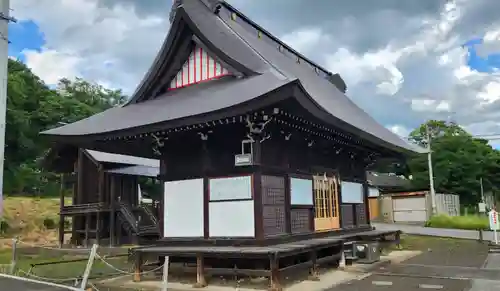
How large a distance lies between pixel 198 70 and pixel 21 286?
6134 millimetres

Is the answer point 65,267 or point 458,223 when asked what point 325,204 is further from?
point 458,223

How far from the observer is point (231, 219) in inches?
363

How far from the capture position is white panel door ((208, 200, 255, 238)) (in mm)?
9000

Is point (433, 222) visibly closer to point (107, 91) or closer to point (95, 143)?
point (95, 143)

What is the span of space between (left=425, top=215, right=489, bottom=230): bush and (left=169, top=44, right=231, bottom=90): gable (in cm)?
1805

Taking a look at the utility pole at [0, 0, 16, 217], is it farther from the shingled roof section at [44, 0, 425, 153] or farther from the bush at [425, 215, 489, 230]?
the bush at [425, 215, 489, 230]

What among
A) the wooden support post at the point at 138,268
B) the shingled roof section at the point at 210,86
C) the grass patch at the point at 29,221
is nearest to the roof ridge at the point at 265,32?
the shingled roof section at the point at 210,86

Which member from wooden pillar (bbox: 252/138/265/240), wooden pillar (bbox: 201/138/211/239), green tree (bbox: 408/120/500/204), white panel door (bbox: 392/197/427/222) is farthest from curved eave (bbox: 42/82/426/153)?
green tree (bbox: 408/120/500/204)

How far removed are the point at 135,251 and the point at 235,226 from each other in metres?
2.24

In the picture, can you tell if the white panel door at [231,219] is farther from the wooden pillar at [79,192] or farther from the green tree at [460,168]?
the green tree at [460,168]

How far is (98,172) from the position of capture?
20.2 meters

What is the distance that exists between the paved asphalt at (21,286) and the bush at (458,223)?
20881mm

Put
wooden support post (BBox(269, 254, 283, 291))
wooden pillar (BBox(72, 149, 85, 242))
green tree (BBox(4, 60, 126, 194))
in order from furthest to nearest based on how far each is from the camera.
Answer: green tree (BBox(4, 60, 126, 194)) → wooden pillar (BBox(72, 149, 85, 242)) → wooden support post (BBox(269, 254, 283, 291))

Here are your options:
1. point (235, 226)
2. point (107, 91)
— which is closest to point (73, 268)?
Result: point (235, 226)
